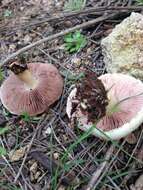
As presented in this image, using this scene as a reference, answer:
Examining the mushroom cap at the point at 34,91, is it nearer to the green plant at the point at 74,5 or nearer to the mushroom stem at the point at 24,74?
the mushroom stem at the point at 24,74

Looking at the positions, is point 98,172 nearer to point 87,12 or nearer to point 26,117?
point 26,117

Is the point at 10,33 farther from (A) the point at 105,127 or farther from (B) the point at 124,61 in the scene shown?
(A) the point at 105,127

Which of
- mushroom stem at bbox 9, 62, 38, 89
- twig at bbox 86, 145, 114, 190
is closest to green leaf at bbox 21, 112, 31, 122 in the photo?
mushroom stem at bbox 9, 62, 38, 89

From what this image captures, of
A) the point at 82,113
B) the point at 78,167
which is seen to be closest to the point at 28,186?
the point at 78,167

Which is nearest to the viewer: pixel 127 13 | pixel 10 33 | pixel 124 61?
pixel 124 61

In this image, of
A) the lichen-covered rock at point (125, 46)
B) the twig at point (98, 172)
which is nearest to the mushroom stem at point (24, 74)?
the lichen-covered rock at point (125, 46)

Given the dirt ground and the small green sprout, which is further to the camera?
the small green sprout

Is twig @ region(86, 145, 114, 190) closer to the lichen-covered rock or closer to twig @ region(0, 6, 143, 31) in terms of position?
the lichen-covered rock
